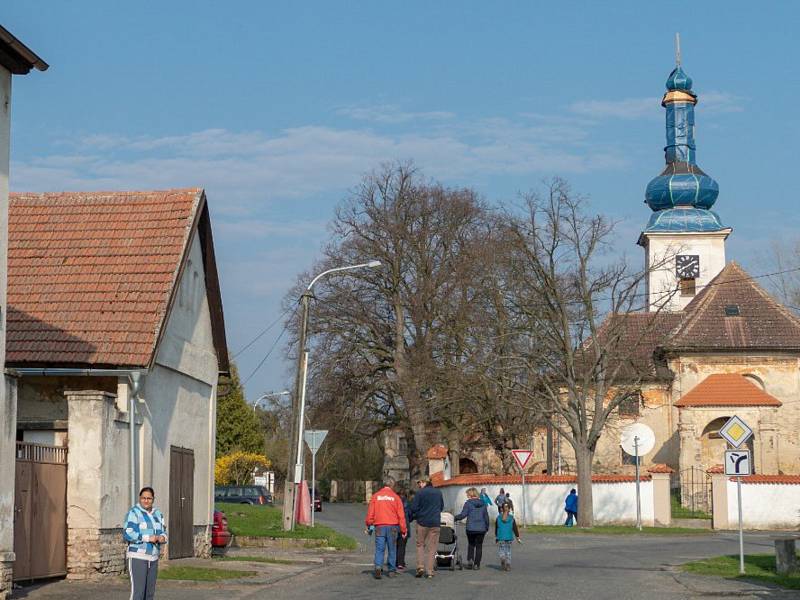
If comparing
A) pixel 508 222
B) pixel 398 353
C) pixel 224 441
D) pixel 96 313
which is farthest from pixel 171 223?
pixel 224 441

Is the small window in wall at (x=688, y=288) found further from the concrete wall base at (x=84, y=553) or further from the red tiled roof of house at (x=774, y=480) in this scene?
the concrete wall base at (x=84, y=553)

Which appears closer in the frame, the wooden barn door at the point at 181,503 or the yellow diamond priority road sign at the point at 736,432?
the wooden barn door at the point at 181,503

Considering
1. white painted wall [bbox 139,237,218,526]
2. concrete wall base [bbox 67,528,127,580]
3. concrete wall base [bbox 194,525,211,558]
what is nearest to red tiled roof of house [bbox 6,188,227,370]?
white painted wall [bbox 139,237,218,526]

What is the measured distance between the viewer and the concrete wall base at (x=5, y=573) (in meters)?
14.5

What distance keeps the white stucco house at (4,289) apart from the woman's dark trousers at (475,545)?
31.0 feet

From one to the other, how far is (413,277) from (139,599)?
1649 inches

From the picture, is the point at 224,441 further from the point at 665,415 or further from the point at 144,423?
the point at 144,423

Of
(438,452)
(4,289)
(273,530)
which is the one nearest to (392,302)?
(438,452)

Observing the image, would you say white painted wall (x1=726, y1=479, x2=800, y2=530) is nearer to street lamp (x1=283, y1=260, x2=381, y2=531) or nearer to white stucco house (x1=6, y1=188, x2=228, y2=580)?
street lamp (x1=283, y1=260, x2=381, y2=531)

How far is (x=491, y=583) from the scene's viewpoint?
1922 centimetres

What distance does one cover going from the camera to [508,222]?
143ft

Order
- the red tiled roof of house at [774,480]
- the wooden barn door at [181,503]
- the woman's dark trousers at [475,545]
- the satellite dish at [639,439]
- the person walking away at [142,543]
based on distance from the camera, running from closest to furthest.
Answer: the person walking away at [142,543]
the wooden barn door at [181,503]
the woman's dark trousers at [475,545]
the satellite dish at [639,439]
the red tiled roof of house at [774,480]

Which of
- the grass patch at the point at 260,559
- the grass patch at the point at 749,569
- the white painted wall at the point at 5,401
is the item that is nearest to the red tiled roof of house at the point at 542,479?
the grass patch at the point at 749,569

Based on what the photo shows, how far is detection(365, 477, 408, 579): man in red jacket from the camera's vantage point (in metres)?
20.4
